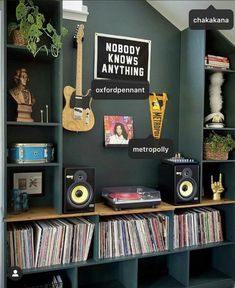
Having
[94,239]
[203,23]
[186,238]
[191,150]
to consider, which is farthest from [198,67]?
[94,239]

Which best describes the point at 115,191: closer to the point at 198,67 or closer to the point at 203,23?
the point at 198,67

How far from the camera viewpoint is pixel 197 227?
2.43 m

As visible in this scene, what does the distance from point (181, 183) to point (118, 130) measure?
640 mm

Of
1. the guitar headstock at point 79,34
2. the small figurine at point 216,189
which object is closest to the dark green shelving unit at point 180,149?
the small figurine at point 216,189

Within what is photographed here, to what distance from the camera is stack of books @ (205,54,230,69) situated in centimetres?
247

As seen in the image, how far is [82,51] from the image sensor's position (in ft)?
7.70

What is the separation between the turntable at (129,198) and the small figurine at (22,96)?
2.53 feet

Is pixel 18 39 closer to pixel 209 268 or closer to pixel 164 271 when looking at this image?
pixel 164 271

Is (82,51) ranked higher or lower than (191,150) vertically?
higher

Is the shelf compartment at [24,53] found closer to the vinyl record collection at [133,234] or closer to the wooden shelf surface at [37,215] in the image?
the wooden shelf surface at [37,215]

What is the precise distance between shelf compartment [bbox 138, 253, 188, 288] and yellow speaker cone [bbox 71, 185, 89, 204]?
2.88ft

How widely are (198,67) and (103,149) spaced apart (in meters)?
0.99

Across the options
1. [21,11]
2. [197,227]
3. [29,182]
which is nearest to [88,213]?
[29,182]

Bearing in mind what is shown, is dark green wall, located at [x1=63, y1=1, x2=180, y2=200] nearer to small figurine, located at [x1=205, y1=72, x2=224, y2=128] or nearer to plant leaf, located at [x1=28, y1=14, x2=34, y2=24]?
small figurine, located at [x1=205, y1=72, x2=224, y2=128]
